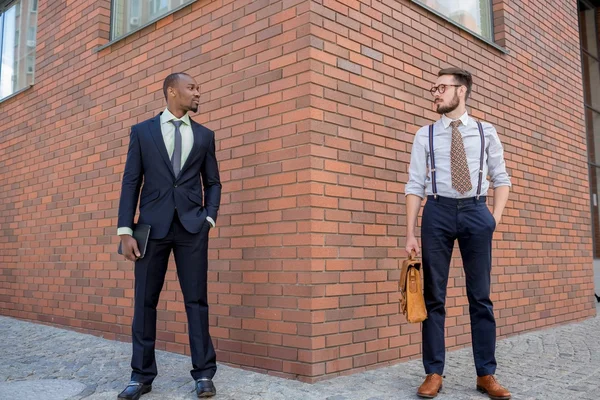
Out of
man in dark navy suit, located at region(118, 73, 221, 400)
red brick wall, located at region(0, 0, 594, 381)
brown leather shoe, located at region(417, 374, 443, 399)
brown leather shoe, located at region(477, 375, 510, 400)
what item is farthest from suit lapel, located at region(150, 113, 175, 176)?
brown leather shoe, located at region(477, 375, 510, 400)

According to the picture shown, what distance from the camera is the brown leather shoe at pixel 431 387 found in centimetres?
322

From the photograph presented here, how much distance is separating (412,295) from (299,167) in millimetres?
1066

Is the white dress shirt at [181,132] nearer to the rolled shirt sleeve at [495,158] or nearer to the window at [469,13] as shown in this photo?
the rolled shirt sleeve at [495,158]

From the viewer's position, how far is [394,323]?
418 centimetres

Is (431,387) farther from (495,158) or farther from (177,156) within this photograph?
(177,156)

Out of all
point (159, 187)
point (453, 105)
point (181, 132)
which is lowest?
point (159, 187)

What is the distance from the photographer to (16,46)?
7.66m

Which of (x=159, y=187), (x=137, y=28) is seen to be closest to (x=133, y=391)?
(x=159, y=187)

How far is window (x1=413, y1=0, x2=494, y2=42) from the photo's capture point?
16.8 feet

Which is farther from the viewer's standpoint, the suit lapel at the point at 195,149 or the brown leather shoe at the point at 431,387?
the suit lapel at the point at 195,149

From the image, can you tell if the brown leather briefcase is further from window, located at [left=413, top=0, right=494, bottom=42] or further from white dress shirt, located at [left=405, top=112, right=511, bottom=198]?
window, located at [left=413, top=0, right=494, bottom=42]

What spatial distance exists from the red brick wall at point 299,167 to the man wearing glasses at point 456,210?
1.97 ft

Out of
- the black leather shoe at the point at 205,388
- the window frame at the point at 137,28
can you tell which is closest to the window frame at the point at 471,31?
the window frame at the point at 137,28

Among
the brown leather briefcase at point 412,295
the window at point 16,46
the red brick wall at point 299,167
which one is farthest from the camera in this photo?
the window at point 16,46
